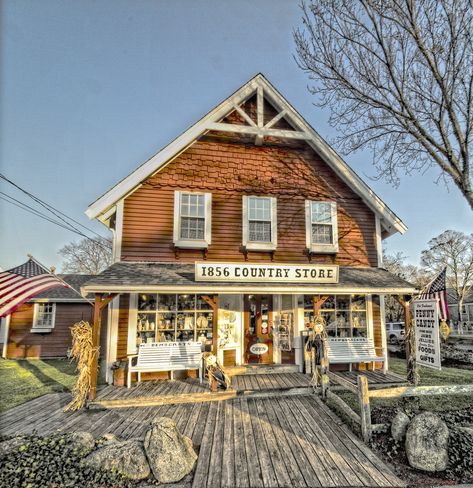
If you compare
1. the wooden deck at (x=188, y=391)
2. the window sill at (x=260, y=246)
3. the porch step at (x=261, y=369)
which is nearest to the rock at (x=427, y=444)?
the wooden deck at (x=188, y=391)

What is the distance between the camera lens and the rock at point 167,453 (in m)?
4.29

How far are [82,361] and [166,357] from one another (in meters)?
2.25

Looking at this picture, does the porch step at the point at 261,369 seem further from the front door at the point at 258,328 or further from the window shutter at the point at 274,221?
the window shutter at the point at 274,221

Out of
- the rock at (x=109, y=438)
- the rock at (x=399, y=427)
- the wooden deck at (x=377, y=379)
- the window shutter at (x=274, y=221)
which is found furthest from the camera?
the window shutter at (x=274, y=221)

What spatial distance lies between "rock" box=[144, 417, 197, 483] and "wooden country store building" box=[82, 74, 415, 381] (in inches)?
150

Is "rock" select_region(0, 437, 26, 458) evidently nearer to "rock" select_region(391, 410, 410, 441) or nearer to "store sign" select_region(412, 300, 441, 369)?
"rock" select_region(391, 410, 410, 441)

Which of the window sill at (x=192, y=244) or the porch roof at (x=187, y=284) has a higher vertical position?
the window sill at (x=192, y=244)

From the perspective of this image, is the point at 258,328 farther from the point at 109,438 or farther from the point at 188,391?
the point at 109,438

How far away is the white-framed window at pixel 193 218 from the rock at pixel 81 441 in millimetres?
5510

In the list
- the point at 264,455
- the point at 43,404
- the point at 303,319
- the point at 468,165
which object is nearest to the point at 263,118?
the point at 468,165

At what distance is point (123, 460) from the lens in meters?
4.37

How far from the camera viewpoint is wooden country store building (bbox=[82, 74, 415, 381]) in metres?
8.72

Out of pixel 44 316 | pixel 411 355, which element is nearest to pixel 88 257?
pixel 44 316

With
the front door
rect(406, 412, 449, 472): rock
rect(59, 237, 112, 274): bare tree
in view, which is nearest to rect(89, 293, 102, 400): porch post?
the front door
